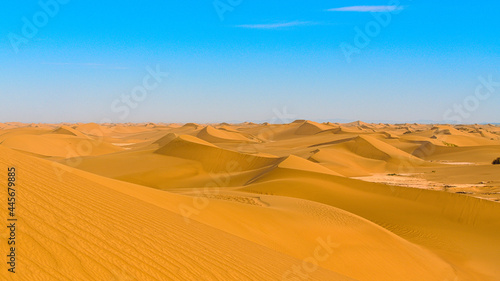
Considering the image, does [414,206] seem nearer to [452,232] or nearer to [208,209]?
[452,232]

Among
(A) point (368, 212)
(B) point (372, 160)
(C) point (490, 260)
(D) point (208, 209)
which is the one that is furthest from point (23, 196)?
(B) point (372, 160)

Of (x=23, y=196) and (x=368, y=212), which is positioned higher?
(x=23, y=196)

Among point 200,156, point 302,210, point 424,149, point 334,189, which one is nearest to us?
point 302,210

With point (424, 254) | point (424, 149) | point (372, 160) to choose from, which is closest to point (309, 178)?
point (424, 254)

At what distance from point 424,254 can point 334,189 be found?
24.4 feet

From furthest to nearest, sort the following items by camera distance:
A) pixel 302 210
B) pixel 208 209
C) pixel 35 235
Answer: pixel 302 210
pixel 208 209
pixel 35 235

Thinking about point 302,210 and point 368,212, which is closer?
point 302,210

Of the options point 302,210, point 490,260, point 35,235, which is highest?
point 35,235

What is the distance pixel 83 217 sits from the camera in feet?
16.0

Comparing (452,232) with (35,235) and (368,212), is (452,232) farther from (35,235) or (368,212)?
(35,235)

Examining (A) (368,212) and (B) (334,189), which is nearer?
(A) (368,212)

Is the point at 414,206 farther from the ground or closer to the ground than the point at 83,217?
closer to the ground

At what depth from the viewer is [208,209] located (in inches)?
371

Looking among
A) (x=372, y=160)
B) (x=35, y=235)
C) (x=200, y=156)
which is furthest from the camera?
(x=372, y=160)
